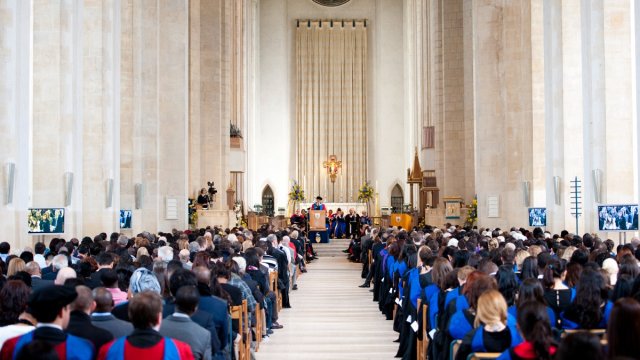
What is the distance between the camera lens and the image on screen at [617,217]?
13016 mm

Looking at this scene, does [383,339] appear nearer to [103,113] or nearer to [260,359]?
[260,359]

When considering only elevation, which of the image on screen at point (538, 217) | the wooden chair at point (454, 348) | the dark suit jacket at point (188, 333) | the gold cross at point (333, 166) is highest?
the gold cross at point (333, 166)

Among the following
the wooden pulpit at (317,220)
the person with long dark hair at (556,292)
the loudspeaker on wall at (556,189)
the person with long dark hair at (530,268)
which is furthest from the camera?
the wooden pulpit at (317,220)

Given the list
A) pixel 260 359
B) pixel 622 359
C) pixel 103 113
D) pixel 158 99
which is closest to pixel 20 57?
pixel 103 113

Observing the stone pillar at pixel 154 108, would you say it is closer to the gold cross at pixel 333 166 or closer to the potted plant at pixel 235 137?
the potted plant at pixel 235 137

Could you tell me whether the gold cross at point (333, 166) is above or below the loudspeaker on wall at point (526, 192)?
above

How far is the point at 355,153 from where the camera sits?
41.8m

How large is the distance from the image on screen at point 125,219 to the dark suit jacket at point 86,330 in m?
14.9

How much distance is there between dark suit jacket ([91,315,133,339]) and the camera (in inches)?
205

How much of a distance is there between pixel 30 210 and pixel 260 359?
6.97 metres

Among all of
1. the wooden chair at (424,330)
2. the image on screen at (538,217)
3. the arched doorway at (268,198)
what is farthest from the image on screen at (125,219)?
the arched doorway at (268,198)

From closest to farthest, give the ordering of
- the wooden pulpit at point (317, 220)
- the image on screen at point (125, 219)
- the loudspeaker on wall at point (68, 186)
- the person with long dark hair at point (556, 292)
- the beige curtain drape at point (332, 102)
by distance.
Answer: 1. the person with long dark hair at point (556, 292)
2. the loudspeaker on wall at point (68, 186)
3. the image on screen at point (125, 219)
4. the wooden pulpit at point (317, 220)
5. the beige curtain drape at point (332, 102)

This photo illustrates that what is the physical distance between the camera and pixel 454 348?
6.23 m

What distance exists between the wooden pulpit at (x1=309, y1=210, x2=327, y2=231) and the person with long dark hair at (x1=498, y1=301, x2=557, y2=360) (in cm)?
2465
